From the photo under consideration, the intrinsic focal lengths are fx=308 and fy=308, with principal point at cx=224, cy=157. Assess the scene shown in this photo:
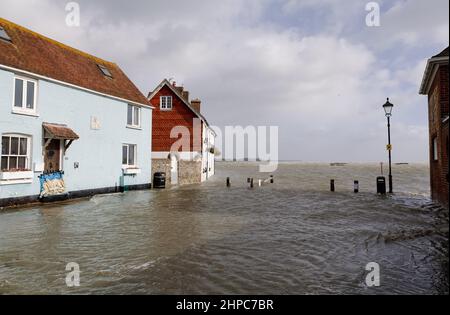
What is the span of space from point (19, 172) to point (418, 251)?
51.8 ft

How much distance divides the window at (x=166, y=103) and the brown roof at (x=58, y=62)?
5.23 m

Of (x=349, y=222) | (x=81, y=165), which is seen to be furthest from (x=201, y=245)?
(x=81, y=165)

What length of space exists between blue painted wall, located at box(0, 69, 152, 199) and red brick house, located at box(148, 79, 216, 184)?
5.12 m

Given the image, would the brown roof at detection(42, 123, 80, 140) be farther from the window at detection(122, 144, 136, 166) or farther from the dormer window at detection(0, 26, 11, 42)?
the window at detection(122, 144, 136, 166)

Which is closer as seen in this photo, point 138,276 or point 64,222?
point 138,276

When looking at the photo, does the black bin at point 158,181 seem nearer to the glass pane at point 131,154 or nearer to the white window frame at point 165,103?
the glass pane at point 131,154

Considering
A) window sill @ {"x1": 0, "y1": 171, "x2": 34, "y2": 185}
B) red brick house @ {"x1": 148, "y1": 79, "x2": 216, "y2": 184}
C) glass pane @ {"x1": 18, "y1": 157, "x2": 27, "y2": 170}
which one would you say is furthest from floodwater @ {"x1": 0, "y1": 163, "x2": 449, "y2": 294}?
red brick house @ {"x1": 148, "y1": 79, "x2": 216, "y2": 184}

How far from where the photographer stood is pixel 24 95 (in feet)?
48.8

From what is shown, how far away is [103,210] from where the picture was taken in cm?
1345

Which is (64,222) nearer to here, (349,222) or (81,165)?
(81,165)

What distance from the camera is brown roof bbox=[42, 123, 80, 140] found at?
50.7 feet

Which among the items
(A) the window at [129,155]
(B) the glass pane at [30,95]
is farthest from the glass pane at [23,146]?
(A) the window at [129,155]
